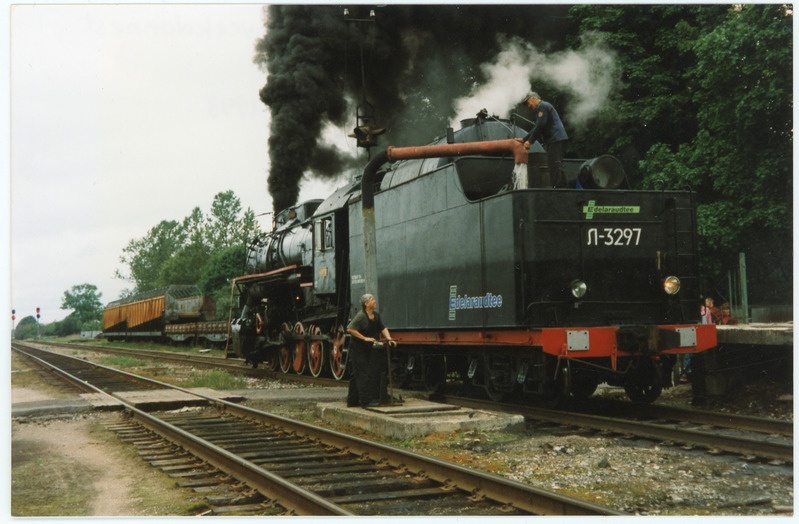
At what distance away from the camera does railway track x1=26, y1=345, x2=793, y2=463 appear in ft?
21.1

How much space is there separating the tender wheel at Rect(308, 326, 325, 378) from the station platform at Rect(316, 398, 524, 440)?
6.40 m

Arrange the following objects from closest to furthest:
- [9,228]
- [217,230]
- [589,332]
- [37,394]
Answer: [9,228]
[589,332]
[37,394]
[217,230]

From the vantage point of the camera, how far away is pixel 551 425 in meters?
8.25

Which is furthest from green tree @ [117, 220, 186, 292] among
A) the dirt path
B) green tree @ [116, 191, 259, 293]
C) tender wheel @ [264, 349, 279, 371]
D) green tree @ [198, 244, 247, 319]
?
the dirt path

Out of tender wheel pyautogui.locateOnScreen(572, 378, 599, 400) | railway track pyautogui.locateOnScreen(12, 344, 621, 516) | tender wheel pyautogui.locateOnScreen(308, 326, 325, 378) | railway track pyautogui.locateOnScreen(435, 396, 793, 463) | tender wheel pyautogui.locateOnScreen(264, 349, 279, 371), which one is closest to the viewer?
railway track pyautogui.locateOnScreen(12, 344, 621, 516)

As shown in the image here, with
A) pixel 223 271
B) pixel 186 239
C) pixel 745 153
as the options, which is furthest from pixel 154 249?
pixel 745 153

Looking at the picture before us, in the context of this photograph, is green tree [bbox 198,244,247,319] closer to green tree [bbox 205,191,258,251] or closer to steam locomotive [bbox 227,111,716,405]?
green tree [bbox 205,191,258,251]

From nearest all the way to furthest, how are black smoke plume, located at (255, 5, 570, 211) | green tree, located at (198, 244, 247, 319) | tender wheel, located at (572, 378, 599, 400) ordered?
tender wheel, located at (572, 378, 599, 400) → black smoke plume, located at (255, 5, 570, 211) → green tree, located at (198, 244, 247, 319)

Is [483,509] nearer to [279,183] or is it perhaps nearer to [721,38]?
[721,38]

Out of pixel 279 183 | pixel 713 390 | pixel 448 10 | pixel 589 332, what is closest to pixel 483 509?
pixel 589 332

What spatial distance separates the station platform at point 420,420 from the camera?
739 cm

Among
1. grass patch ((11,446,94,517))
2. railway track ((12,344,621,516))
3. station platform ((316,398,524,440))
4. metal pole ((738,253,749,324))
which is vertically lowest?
grass patch ((11,446,94,517))

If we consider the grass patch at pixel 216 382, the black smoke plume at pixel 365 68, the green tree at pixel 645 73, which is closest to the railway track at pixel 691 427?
the grass patch at pixel 216 382

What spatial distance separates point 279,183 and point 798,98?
550 inches
